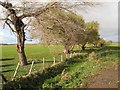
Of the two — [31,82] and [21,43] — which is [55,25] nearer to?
[21,43]

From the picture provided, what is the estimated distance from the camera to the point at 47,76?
20.8 metres

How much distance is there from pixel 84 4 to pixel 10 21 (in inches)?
335

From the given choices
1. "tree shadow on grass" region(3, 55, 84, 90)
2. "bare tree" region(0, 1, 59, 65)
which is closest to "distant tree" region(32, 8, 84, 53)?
"bare tree" region(0, 1, 59, 65)

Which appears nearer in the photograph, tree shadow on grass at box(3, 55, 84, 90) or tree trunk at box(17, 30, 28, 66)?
tree shadow on grass at box(3, 55, 84, 90)

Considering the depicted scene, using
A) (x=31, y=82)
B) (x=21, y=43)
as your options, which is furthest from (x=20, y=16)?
(x=31, y=82)

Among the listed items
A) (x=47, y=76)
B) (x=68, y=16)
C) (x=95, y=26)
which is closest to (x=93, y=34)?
(x=95, y=26)

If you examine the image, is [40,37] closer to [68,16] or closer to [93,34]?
[68,16]

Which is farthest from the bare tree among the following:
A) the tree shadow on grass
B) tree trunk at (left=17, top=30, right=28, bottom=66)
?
the tree shadow on grass

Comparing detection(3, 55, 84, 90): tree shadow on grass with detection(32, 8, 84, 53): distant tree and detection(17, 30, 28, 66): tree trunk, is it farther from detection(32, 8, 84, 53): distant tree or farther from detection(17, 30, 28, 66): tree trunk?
detection(17, 30, 28, 66): tree trunk

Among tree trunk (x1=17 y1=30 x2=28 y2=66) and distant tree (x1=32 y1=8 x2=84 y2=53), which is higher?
distant tree (x1=32 y1=8 x2=84 y2=53)

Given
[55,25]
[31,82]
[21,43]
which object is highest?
[55,25]

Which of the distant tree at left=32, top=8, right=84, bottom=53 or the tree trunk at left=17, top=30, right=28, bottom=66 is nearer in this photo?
the distant tree at left=32, top=8, right=84, bottom=53

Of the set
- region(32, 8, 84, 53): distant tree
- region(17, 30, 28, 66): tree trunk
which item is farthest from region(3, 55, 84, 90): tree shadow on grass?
region(17, 30, 28, 66): tree trunk

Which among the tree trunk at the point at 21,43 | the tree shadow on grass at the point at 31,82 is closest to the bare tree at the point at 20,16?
the tree trunk at the point at 21,43
